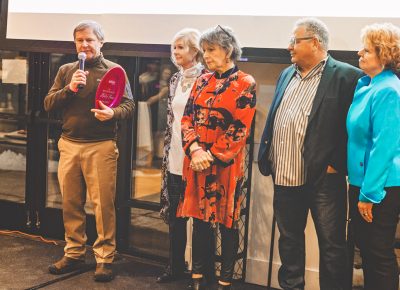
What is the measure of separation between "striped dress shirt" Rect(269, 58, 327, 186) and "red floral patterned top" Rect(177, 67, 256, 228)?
0.53 feet

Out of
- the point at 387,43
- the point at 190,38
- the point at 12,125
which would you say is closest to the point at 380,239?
the point at 387,43

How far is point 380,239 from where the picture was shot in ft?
7.39

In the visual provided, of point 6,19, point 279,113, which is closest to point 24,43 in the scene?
point 6,19

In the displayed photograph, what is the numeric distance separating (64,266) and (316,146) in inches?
65.1

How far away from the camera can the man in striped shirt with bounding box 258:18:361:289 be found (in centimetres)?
245

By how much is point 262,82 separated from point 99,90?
908 millimetres

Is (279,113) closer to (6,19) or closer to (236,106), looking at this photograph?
(236,106)

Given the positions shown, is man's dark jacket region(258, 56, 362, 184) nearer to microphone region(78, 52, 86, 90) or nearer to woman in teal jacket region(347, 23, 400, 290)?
woman in teal jacket region(347, 23, 400, 290)

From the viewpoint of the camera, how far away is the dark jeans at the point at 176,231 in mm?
2979

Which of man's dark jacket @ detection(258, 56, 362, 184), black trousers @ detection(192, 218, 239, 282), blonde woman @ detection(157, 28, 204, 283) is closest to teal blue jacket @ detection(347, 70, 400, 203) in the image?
man's dark jacket @ detection(258, 56, 362, 184)

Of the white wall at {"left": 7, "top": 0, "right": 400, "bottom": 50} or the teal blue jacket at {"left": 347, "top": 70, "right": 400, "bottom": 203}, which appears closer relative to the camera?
the teal blue jacket at {"left": 347, "top": 70, "right": 400, "bottom": 203}

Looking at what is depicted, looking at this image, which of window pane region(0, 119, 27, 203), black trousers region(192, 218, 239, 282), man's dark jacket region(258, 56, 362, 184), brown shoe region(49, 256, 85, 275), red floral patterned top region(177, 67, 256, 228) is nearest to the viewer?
man's dark jacket region(258, 56, 362, 184)

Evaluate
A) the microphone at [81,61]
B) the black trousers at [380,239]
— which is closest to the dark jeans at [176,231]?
the microphone at [81,61]

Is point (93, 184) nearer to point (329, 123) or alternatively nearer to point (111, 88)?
point (111, 88)
